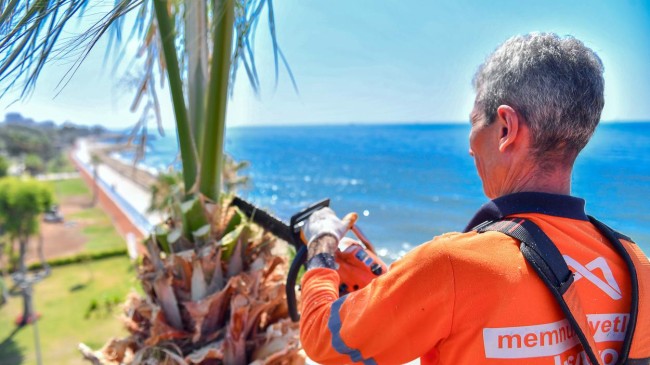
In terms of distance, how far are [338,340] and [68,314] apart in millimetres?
24455

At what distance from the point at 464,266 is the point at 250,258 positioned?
141 cm

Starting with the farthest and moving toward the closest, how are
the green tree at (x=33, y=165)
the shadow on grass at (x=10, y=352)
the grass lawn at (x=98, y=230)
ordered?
the green tree at (x=33, y=165) < the grass lawn at (x=98, y=230) < the shadow on grass at (x=10, y=352)

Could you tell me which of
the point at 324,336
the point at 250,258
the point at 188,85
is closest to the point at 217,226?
the point at 250,258

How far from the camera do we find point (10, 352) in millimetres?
18578

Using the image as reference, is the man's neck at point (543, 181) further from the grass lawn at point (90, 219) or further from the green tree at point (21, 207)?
the grass lawn at point (90, 219)

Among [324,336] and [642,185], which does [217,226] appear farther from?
[642,185]

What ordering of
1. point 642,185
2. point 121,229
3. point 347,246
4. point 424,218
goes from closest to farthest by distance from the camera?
point 347,246, point 642,185, point 424,218, point 121,229

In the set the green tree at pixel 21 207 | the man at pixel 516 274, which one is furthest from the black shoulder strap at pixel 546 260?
the green tree at pixel 21 207

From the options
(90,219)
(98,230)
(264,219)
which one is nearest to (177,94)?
(264,219)

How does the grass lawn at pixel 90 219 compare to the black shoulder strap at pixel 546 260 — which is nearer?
the black shoulder strap at pixel 546 260

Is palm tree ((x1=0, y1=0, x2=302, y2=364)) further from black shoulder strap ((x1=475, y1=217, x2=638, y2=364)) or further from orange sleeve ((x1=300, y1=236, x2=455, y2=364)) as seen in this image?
black shoulder strap ((x1=475, y1=217, x2=638, y2=364))

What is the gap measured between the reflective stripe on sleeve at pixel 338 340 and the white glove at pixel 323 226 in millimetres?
380

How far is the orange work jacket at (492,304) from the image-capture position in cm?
98

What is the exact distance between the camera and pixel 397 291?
103 centimetres
